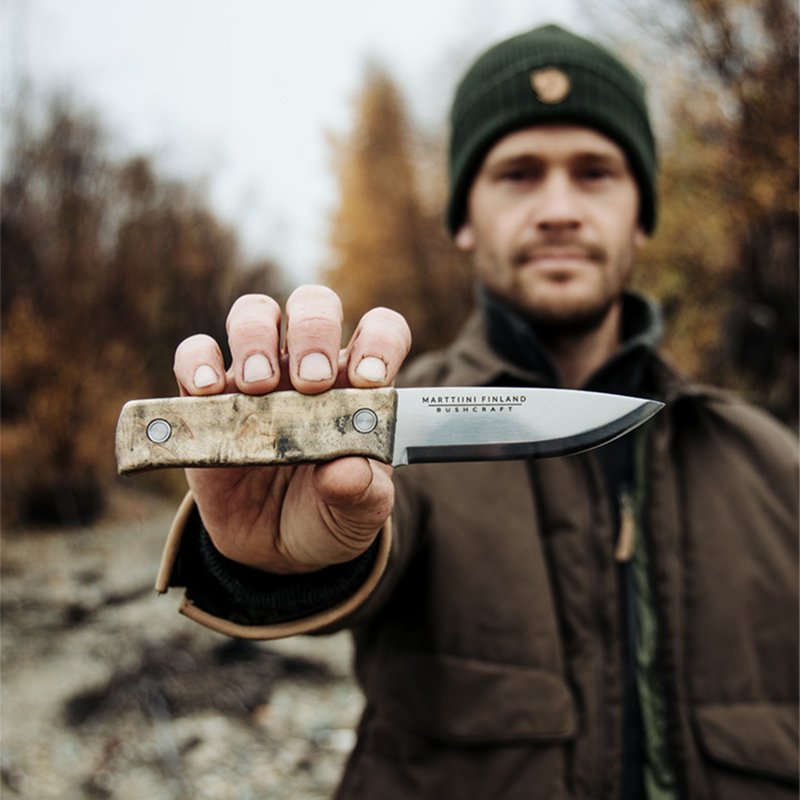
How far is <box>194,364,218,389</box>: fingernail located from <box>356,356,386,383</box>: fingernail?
0.27 meters

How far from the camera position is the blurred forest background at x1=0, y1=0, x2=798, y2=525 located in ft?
20.8

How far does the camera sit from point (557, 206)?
2.12 metres

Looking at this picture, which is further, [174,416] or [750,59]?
[750,59]

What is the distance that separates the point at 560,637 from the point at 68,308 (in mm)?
8267

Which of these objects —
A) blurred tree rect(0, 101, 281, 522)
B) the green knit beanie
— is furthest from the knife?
blurred tree rect(0, 101, 281, 522)

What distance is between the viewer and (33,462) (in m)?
7.76

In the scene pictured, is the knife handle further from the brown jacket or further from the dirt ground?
the dirt ground

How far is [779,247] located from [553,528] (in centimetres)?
662

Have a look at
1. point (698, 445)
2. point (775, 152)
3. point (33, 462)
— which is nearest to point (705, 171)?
point (775, 152)

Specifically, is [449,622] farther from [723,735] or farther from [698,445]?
[698,445]

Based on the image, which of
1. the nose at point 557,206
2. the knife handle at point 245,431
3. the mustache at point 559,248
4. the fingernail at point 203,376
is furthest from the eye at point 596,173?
the fingernail at point 203,376

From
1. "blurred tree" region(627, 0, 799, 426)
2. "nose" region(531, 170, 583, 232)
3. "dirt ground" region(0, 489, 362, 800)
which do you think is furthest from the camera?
"blurred tree" region(627, 0, 799, 426)

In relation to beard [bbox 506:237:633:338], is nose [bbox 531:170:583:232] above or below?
above

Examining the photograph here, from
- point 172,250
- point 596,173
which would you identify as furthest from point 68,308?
point 596,173
